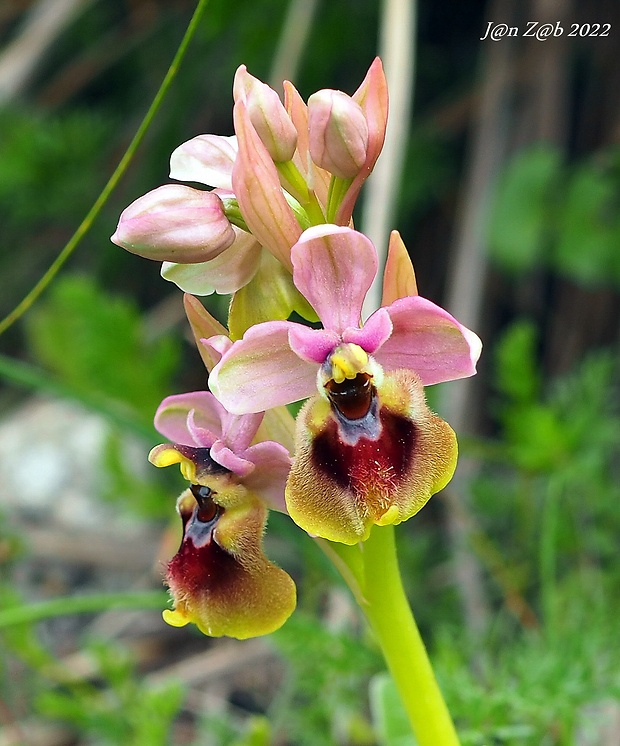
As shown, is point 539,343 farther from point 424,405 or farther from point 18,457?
point 424,405

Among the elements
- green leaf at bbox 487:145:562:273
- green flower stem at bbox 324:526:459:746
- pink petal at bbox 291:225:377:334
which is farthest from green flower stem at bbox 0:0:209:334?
green leaf at bbox 487:145:562:273

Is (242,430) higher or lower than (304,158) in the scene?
lower

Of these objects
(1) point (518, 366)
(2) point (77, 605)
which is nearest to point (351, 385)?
(2) point (77, 605)

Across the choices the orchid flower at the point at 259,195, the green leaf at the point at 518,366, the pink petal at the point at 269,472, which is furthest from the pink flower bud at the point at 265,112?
the green leaf at the point at 518,366

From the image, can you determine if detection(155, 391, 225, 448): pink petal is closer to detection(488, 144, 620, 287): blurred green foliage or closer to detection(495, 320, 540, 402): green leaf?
detection(495, 320, 540, 402): green leaf

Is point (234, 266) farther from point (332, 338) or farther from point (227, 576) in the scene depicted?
point (227, 576)

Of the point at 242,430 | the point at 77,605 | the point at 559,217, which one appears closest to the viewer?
the point at 242,430

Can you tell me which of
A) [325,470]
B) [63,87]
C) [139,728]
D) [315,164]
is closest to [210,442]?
[325,470]

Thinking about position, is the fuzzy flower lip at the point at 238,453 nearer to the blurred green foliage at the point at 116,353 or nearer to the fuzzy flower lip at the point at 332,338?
the fuzzy flower lip at the point at 332,338
